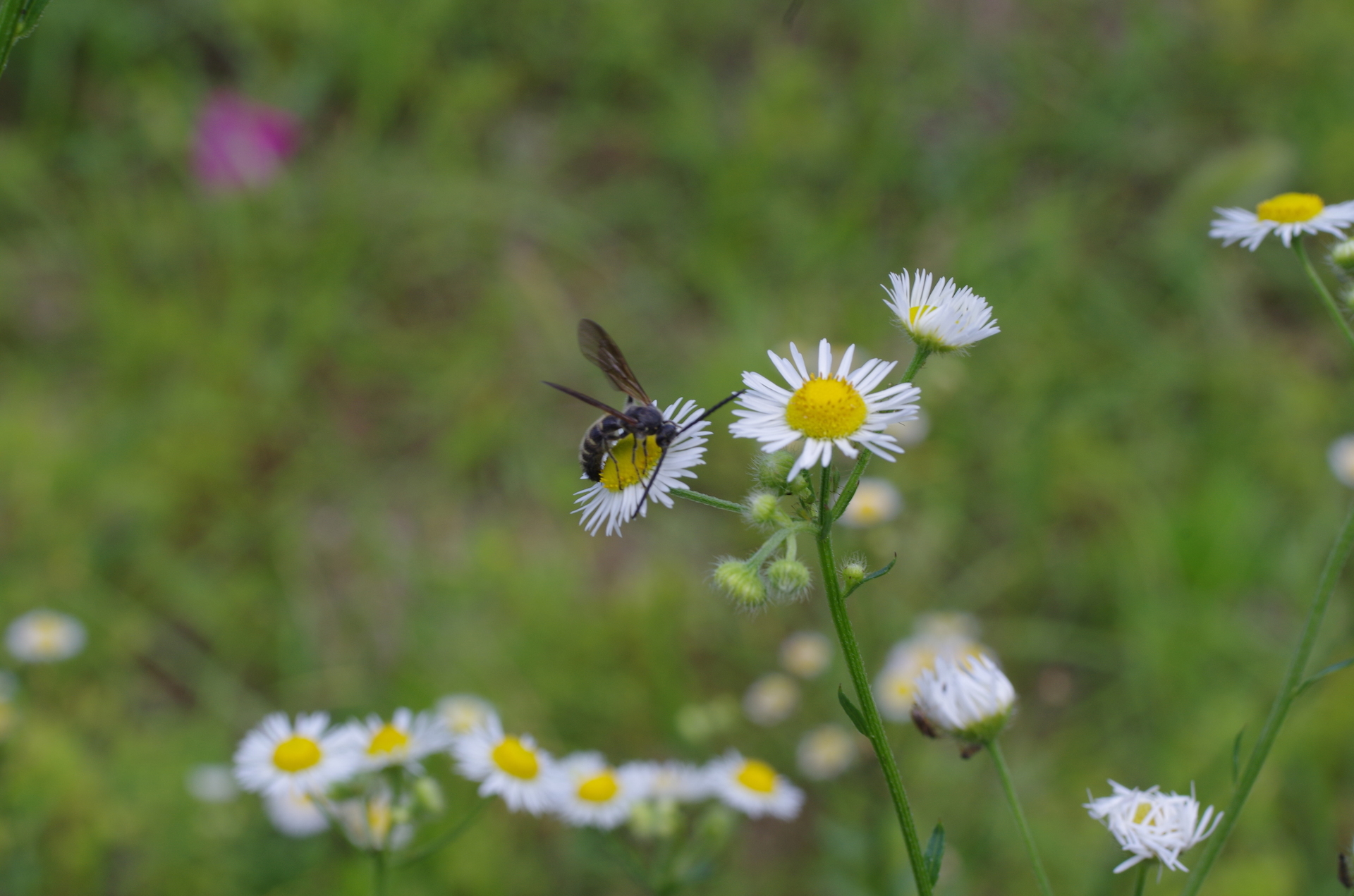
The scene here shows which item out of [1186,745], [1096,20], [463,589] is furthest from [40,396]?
[1096,20]

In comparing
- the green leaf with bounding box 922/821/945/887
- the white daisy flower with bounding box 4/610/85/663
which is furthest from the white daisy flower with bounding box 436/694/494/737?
the green leaf with bounding box 922/821/945/887

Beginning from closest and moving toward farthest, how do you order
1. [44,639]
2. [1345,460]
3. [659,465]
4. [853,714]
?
[853,714] < [659,465] < [1345,460] < [44,639]

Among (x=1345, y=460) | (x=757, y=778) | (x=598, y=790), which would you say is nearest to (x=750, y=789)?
(x=757, y=778)

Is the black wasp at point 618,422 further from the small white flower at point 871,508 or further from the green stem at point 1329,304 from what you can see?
the small white flower at point 871,508

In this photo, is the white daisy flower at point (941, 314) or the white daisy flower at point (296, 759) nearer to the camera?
the white daisy flower at point (941, 314)

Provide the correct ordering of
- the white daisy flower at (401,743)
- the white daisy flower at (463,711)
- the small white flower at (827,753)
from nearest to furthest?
the white daisy flower at (401,743), the white daisy flower at (463,711), the small white flower at (827,753)

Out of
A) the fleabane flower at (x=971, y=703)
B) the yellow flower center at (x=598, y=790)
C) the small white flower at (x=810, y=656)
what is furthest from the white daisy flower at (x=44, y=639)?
the fleabane flower at (x=971, y=703)

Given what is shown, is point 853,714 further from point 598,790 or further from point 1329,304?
point 598,790
